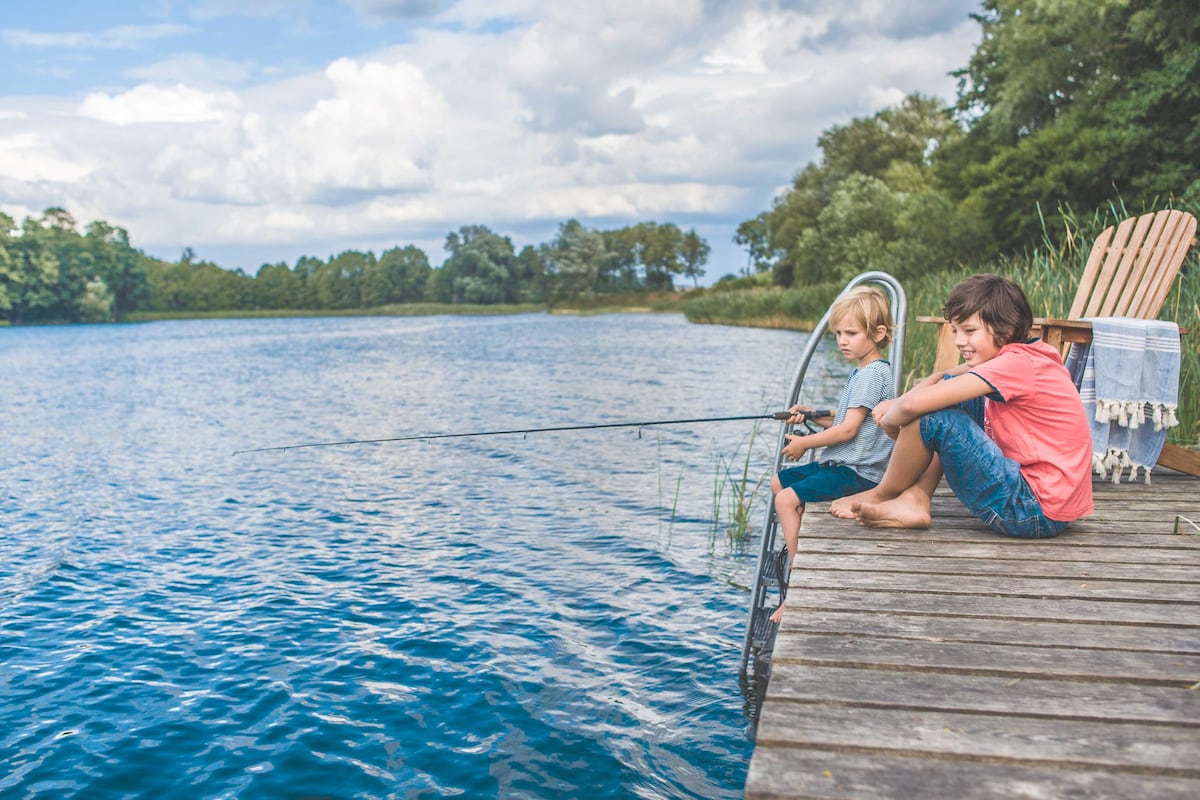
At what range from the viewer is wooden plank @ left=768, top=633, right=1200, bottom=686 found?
233cm

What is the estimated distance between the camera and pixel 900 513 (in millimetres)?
3734

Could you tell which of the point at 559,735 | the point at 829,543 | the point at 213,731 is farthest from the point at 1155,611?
the point at 213,731

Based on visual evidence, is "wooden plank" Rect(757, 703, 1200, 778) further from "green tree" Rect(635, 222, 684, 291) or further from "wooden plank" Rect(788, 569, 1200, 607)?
"green tree" Rect(635, 222, 684, 291)

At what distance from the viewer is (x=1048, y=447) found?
11.7ft

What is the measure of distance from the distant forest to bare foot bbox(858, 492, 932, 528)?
5.22m

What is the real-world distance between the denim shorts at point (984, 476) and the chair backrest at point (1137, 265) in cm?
237

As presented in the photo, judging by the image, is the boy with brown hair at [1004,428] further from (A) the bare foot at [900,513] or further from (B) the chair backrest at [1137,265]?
(B) the chair backrest at [1137,265]

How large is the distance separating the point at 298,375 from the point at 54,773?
21.5m

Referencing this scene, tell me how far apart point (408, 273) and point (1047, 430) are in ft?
356

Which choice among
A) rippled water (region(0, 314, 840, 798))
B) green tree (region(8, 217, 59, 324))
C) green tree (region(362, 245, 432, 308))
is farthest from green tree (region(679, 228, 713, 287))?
rippled water (region(0, 314, 840, 798))

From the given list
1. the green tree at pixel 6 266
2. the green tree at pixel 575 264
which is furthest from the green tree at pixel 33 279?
the green tree at pixel 575 264

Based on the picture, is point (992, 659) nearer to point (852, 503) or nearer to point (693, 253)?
point (852, 503)

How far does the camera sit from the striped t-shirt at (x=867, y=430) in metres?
3.95

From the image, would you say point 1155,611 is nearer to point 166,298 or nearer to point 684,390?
point 684,390
